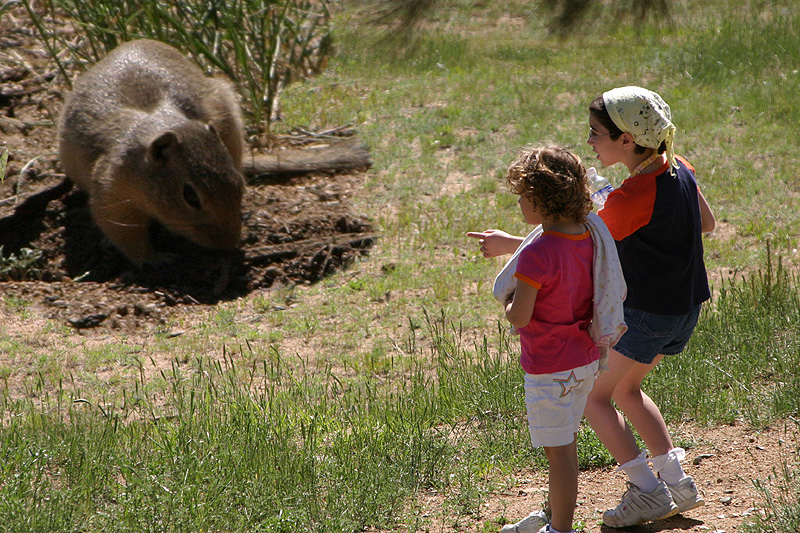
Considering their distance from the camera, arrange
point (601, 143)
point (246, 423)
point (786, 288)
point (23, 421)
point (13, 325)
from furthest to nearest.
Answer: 1. point (13, 325)
2. point (786, 288)
3. point (23, 421)
4. point (246, 423)
5. point (601, 143)

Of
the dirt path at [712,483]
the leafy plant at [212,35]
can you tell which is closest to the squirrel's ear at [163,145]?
the leafy plant at [212,35]

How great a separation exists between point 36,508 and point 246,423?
3.49 ft

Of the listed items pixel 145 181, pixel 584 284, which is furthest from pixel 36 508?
pixel 145 181

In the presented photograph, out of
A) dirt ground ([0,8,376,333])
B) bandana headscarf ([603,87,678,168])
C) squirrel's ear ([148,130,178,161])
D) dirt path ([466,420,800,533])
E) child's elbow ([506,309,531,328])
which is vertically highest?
bandana headscarf ([603,87,678,168])

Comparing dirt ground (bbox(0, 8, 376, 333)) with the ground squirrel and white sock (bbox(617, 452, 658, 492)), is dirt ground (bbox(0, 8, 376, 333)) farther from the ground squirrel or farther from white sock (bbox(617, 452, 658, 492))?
white sock (bbox(617, 452, 658, 492))

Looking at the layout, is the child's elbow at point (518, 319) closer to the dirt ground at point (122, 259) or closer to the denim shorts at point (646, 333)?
the denim shorts at point (646, 333)

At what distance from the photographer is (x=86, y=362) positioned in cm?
586

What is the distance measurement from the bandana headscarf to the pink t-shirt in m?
0.49

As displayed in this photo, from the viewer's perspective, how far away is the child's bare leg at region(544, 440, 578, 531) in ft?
9.93

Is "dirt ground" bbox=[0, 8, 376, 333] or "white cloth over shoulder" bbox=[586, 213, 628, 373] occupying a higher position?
"white cloth over shoulder" bbox=[586, 213, 628, 373]

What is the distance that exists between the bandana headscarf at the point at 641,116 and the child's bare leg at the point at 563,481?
1220 mm

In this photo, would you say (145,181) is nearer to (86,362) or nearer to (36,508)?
(86,362)

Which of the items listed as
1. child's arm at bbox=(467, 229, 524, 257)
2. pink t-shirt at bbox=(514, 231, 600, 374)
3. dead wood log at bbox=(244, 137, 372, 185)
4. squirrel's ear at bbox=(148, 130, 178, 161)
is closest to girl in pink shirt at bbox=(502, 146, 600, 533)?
pink t-shirt at bbox=(514, 231, 600, 374)

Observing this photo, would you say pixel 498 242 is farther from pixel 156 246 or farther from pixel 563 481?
pixel 156 246
